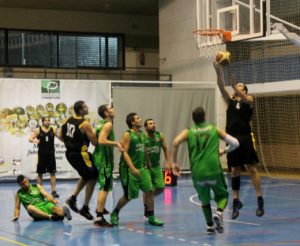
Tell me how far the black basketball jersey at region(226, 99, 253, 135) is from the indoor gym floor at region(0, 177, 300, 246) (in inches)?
61.3

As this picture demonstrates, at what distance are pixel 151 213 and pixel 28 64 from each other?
19.0m

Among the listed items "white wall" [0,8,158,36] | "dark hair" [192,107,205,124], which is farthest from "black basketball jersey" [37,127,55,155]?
"white wall" [0,8,158,36]

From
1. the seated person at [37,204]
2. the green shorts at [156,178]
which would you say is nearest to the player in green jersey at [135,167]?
the green shorts at [156,178]

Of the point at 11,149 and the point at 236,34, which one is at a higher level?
the point at 236,34

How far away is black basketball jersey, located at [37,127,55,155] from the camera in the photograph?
1709 cm

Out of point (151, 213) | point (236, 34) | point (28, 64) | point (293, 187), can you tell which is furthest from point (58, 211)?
point (28, 64)

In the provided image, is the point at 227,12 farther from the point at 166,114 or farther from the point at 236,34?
the point at 166,114

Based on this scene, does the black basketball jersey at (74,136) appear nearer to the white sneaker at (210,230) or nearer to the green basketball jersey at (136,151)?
the green basketball jersey at (136,151)

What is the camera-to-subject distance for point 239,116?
10.8 m

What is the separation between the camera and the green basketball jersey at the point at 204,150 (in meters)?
9.30

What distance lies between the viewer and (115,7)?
2911 cm

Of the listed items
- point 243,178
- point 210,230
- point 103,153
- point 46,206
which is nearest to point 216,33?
point 103,153

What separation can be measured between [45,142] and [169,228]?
7029mm

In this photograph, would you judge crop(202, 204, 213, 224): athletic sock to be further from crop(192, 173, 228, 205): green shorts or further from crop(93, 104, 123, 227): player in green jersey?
crop(93, 104, 123, 227): player in green jersey
